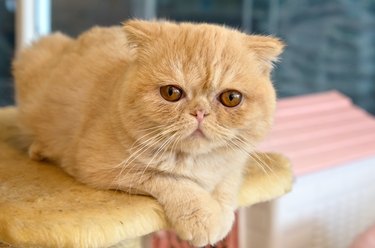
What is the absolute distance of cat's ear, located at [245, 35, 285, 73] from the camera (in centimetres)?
108

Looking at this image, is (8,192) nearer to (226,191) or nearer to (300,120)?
(226,191)

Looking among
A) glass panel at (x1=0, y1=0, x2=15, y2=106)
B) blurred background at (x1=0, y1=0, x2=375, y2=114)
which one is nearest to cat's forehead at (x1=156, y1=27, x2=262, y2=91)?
glass panel at (x1=0, y1=0, x2=15, y2=106)

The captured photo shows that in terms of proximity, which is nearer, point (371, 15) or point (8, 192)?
point (8, 192)

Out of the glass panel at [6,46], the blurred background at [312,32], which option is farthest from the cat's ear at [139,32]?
the blurred background at [312,32]

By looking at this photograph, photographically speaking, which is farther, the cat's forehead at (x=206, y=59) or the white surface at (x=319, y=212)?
the white surface at (x=319, y=212)

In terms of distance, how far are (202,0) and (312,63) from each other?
2.42 ft

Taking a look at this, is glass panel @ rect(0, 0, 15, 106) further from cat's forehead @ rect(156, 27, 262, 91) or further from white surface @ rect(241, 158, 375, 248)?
cat's forehead @ rect(156, 27, 262, 91)

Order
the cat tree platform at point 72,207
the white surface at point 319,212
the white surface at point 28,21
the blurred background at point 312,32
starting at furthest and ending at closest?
the blurred background at point 312,32 → the white surface at point 28,21 → the white surface at point 319,212 → the cat tree platform at point 72,207

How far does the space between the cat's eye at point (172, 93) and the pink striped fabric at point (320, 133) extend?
80cm

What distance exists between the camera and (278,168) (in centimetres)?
131

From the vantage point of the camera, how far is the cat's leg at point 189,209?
1014 mm

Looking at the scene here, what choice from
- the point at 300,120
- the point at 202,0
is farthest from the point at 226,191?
the point at 202,0

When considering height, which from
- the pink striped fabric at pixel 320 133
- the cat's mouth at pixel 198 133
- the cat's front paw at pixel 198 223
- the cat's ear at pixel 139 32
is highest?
the cat's ear at pixel 139 32

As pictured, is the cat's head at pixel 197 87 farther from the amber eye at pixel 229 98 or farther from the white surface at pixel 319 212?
the white surface at pixel 319 212
